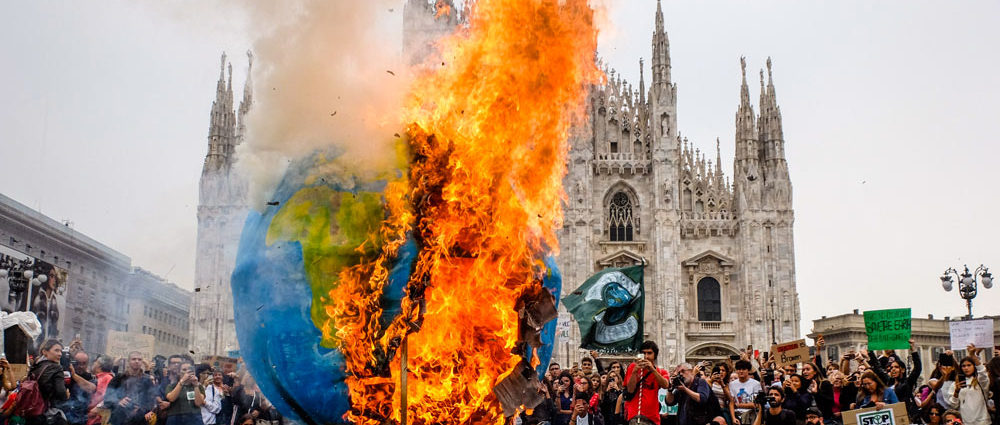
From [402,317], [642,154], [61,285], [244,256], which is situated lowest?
[402,317]

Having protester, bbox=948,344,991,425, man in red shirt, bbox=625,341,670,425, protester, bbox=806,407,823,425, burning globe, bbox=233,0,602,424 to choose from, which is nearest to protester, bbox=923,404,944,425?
protester, bbox=948,344,991,425

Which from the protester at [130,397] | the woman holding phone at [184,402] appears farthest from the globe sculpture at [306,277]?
the protester at [130,397]

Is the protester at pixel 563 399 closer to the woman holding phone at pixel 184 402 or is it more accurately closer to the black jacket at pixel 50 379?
the woman holding phone at pixel 184 402

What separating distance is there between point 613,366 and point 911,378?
153 inches

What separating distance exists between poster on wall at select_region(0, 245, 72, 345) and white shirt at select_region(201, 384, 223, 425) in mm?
11964

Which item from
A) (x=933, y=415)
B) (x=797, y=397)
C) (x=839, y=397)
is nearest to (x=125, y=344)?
(x=797, y=397)

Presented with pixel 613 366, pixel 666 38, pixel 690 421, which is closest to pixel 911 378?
pixel 690 421

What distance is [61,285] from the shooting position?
922 inches

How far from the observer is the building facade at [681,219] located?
35.4m

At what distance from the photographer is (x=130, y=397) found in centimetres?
1130

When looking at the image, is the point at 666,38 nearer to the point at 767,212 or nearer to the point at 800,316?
the point at 767,212

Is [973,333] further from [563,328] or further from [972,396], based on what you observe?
[563,328]

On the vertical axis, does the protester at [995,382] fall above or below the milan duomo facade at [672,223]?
below

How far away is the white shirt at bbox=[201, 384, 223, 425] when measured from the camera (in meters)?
11.8
